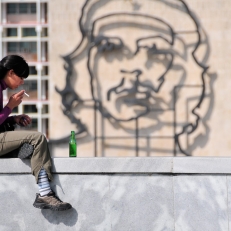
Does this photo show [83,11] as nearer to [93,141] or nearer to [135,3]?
[135,3]

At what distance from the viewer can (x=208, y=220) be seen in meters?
5.44

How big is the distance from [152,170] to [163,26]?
6471mm

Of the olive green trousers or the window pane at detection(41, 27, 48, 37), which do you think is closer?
the olive green trousers

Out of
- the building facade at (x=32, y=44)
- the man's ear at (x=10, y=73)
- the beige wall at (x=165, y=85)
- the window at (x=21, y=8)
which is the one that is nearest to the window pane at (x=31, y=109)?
the building facade at (x=32, y=44)

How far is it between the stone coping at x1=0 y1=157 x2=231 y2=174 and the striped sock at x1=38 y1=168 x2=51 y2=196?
10 centimetres

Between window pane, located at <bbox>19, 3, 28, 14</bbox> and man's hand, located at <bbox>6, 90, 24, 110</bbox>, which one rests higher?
window pane, located at <bbox>19, 3, 28, 14</bbox>

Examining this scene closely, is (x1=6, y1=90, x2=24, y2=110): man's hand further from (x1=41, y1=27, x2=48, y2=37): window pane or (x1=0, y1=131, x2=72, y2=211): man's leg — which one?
(x1=41, y1=27, x2=48, y2=37): window pane

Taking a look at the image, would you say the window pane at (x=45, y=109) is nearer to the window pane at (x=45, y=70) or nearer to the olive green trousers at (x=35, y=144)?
the window pane at (x=45, y=70)

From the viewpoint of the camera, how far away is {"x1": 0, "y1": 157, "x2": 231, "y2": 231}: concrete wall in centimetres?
545

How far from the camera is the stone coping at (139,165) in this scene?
544 centimetres

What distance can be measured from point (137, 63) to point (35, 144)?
21.1ft

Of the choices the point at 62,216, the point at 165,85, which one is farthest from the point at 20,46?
the point at 62,216

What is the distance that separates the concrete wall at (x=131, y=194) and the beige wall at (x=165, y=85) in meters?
6.12

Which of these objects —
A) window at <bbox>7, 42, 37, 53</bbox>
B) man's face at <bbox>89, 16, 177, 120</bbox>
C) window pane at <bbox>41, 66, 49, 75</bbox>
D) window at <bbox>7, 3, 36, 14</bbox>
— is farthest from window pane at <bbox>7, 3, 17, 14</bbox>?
man's face at <bbox>89, 16, 177, 120</bbox>
